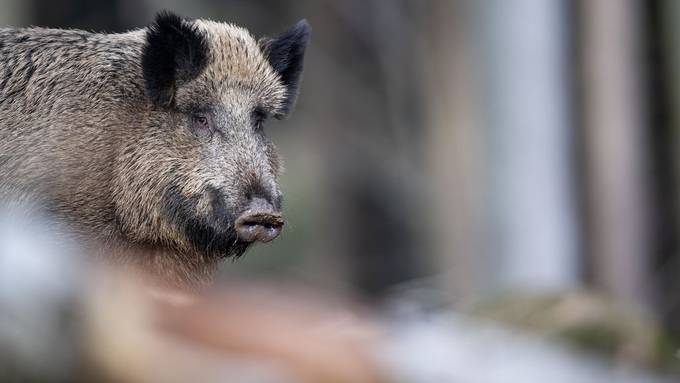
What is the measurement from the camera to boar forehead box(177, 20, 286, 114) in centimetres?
605

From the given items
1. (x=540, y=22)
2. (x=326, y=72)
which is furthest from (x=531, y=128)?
(x=326, y=72)

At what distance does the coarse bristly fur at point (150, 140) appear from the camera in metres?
5.89

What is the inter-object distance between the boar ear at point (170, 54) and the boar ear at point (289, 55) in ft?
1.35

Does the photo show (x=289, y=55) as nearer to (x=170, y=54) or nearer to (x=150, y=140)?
(x=170, y=54)

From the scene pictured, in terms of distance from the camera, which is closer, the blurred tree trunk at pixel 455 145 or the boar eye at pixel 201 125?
the boar eye at pixel 201 125

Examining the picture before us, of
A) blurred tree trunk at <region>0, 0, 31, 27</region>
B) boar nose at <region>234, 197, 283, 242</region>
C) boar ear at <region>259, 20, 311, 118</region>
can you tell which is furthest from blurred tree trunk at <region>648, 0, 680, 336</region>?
boar nose at <region>234, 197, 283, 242</region>

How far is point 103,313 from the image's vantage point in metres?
2.28

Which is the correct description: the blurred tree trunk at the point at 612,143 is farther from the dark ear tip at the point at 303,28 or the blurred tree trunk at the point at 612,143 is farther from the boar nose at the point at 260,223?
the boar nose at the point at 260,223

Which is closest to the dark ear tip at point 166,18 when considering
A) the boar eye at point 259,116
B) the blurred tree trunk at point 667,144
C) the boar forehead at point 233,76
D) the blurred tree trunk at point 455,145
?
the boar forehead at point 233,76

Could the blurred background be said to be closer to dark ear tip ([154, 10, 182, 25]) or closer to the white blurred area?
dark ear tip ([154, 10, 182, 25])

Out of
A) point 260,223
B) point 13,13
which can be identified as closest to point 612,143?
point 13,13

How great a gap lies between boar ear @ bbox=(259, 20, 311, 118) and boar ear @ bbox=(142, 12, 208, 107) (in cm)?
41

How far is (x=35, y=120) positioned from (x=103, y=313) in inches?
153

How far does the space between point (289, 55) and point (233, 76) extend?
16.2 inches
